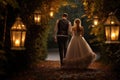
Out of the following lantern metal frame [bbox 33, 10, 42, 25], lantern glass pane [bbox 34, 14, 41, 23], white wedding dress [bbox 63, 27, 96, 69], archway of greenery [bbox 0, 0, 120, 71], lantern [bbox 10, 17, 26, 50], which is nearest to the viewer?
lantern [bbox 10, 17, 26, 50]

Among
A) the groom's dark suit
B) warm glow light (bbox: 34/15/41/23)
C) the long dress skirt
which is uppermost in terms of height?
warm glow light (bbox: 34/15/41/23)

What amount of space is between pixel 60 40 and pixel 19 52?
217cm

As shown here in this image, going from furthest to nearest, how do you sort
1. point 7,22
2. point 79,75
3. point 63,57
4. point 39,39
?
1. point 39,39
2. point 63,57
3. point 7,22
4. point 79,75

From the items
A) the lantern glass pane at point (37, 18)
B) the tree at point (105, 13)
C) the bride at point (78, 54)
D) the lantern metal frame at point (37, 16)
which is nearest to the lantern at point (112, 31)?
the tree at point (105, 13)

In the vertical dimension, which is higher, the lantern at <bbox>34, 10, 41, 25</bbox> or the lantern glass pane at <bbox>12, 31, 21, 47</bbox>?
the lantern at <bbox>34, 10, 41, 25</bbox>

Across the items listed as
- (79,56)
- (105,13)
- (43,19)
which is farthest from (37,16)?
(105,13)

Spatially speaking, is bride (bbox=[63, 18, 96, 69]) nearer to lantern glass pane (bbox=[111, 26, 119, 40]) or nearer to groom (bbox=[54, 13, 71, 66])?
groom (bbox=[54, 13, 71, 66])

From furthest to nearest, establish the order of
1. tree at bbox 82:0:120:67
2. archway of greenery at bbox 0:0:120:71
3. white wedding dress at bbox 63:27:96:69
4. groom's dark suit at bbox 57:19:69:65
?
groom's dark suit at bbox 57:19:69:65 → white wedding dress at bbox 63:27:96:69 → archway of greenery at bbox 0:0:120:71 → tree at bbox 82:0:120:67

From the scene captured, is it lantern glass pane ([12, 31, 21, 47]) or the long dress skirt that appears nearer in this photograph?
lantern glass pane ([12, 31, 21, 47])

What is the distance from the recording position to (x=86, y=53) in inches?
618

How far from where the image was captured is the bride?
15531 mm

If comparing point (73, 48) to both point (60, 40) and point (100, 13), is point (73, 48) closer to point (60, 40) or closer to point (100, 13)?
point (60, 40)

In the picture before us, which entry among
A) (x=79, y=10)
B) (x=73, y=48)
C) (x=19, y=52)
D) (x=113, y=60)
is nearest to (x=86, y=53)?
(x=73, y=48)

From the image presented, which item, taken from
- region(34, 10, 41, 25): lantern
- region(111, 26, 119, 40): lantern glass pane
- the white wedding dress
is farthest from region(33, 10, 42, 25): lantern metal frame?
region(111, 26, 119, 40): lantern glass pane
